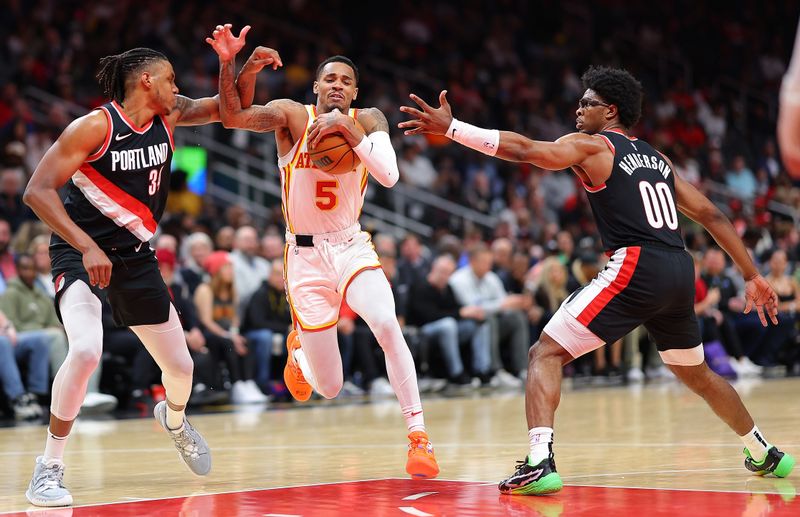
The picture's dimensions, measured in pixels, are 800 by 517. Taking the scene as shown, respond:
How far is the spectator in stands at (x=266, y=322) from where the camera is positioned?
1162 cm

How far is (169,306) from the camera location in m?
5.94

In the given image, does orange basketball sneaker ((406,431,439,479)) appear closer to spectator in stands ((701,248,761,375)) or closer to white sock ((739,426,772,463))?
white sock ((739,426,772,463))

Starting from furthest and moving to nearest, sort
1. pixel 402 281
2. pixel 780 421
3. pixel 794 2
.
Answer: pixel 794 2, pixel 402 281, pixel 780 421

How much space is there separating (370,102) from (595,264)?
5.64 meters

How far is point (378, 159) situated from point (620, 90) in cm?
125

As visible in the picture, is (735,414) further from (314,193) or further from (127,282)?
(127,282)

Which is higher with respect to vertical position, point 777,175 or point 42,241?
point 777,175

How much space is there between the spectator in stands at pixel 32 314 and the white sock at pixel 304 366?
4.18 meters

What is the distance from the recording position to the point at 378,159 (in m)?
5.85

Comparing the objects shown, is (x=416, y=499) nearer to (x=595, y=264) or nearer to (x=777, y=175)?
(x=595, y=264)

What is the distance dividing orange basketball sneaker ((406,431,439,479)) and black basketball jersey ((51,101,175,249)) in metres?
1.65

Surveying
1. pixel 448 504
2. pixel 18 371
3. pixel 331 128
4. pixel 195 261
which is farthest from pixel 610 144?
pixel 195 261

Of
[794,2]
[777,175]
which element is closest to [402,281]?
[777,175]

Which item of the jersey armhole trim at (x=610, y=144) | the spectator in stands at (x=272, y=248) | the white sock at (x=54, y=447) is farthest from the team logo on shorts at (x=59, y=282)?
the spectator in stands at (x=272, y=248)
